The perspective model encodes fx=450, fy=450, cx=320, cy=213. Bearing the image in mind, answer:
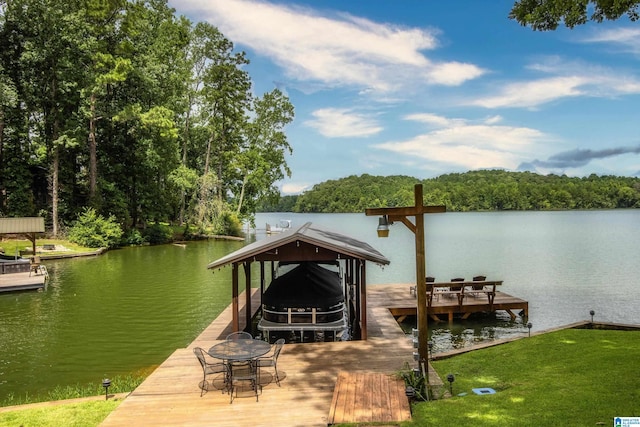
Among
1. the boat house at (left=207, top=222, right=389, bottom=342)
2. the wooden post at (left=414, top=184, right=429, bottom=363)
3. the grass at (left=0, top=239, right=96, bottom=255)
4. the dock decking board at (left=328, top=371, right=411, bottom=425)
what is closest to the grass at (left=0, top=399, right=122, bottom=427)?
the boat house at (left=207, top=222, right=389, bottom=342)

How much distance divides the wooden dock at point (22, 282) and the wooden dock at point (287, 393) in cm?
1431

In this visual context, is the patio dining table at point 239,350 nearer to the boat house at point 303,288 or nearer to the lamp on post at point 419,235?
the boat house at point 303,288

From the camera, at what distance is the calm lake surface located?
12352mm

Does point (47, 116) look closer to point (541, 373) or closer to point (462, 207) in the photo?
point (541, 373)

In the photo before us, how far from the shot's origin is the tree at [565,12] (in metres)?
9.35

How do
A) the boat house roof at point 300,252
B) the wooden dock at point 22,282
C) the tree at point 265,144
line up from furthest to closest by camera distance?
the tree at point 265,144 → the wooden dock at point 22,282 → the boat house roof at point 300,252

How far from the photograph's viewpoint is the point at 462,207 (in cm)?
13812

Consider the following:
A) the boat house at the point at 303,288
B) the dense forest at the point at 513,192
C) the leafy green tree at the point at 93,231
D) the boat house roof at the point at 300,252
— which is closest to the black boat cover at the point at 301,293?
the boat house at the point at 303,288

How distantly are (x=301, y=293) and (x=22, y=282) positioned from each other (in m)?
16.9

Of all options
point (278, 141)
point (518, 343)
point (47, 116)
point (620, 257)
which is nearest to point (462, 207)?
point (278, 141)

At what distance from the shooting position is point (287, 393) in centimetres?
791

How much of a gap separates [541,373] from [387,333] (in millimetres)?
4184

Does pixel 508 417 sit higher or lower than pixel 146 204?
lower

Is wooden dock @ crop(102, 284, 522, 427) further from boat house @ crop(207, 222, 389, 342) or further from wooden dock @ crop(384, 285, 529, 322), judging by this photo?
wooden dock @ crop(384, 285, 529, 322)
